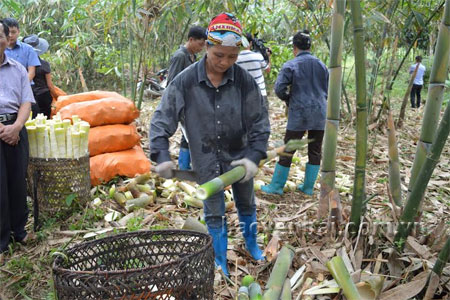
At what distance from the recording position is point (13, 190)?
3354 millimetres

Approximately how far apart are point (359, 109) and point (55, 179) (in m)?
2.57

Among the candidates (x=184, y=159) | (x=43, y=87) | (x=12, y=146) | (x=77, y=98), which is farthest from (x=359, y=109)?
(x=43, y=87)

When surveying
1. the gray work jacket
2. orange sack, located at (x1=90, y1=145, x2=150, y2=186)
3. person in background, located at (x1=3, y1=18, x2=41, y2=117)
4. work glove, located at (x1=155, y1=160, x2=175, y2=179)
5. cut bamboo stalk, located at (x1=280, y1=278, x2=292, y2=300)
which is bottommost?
orange sack, located at (x1=90, y1=145, x2=150, y2=186)

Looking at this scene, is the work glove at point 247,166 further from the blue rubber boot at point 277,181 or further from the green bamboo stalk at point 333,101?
the blue rubber boot at point 277,181

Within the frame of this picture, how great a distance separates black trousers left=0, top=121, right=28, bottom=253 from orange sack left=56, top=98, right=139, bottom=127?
1.09m

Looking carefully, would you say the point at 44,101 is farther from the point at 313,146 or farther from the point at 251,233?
the point at 251,233

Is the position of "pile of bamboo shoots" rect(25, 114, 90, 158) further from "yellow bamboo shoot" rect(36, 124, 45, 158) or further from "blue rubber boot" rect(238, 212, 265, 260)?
"blue rubber boot" rect(238, 212, 265, 260)

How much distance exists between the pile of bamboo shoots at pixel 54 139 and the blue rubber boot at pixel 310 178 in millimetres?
2136

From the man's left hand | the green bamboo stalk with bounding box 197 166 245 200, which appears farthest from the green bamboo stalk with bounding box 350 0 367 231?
the man's left hand

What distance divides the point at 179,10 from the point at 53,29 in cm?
921

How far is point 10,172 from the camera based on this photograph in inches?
130

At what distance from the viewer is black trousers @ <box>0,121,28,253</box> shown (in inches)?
127

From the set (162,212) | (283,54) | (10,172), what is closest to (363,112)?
(162,212)

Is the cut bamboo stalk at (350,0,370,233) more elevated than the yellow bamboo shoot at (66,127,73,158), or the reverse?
the cut bamboo stalk at (350,0,370,233)
